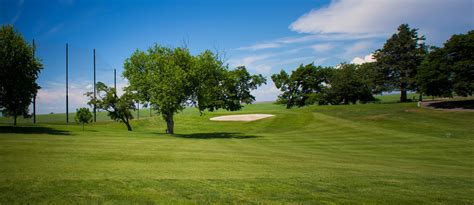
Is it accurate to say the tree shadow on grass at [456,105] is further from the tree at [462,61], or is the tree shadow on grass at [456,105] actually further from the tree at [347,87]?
the tree at [347,87]

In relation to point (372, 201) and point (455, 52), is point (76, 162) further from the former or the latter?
point (455, 52)

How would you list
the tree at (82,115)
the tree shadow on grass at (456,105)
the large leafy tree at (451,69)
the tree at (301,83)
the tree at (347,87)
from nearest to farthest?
the tree at (82,115)
the large leafy tree at (451,69)
the tree shadow on grass at (456,105)
the tree at (347,87)
the tree at (301,83)

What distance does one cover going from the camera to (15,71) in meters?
33.6

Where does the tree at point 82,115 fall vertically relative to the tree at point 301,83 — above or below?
below

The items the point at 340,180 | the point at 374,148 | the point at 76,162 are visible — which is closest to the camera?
the point at 340,180

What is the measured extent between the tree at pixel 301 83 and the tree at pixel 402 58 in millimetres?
26364

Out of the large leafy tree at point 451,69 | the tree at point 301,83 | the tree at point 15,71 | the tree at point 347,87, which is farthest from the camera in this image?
the tree at point 301,83

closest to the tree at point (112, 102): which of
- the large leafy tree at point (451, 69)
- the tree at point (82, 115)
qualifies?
the tree at point (82, 115)

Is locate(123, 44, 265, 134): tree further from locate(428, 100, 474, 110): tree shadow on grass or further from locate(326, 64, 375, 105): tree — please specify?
locate(326, 64, 375, 105): tree

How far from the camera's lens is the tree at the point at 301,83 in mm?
97812

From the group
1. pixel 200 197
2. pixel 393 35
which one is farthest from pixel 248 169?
pixel 393 35

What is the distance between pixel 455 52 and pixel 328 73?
49.8m

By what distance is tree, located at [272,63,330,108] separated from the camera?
9781 centimetres

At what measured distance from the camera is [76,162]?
11.5 metres
